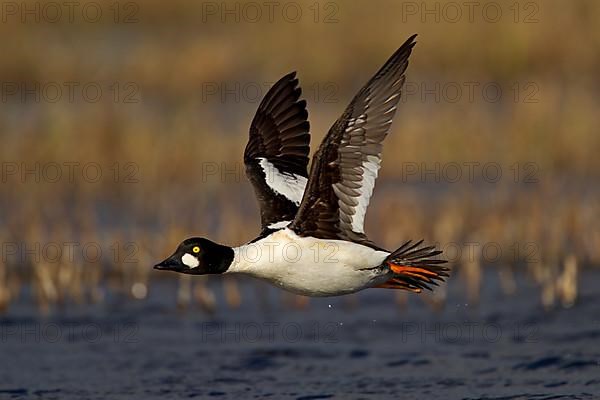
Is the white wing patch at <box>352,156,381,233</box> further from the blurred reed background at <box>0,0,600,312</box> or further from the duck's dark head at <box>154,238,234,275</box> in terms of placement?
the blurred reed background at <box>0,0,600,312</box>

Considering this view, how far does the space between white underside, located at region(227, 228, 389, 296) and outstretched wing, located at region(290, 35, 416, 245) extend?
0.09m

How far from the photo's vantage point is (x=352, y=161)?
7.14m

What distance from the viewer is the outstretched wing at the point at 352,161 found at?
6.98 m

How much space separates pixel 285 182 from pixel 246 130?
240 inches

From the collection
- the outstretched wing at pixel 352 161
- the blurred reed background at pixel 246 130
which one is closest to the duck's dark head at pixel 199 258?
the outstretched wing at pixel 352 161

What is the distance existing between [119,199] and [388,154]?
2.81 meters

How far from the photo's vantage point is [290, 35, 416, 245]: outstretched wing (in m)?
6.98

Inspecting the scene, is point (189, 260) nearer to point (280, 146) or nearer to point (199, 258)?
point (199, 258)

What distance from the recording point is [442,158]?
13438 mm

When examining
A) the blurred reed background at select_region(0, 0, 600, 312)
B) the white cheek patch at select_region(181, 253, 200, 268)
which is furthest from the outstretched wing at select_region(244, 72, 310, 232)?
the blurred reed background at select_region(0, 0, 600, 312)

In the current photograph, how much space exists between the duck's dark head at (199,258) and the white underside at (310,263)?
0.06 metres

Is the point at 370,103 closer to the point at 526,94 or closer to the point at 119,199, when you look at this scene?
the point at 119,199

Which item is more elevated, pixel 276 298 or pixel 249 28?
pixel 249 28

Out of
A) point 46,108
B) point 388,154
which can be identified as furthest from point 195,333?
point 46,108
